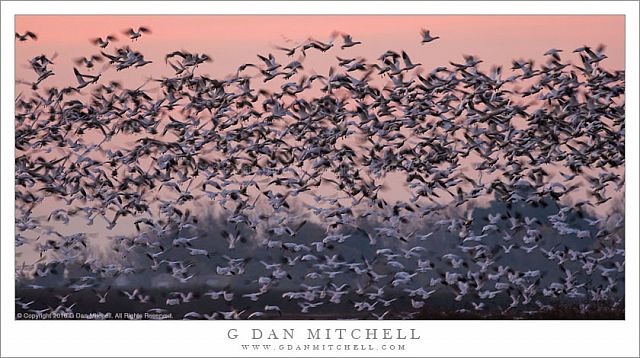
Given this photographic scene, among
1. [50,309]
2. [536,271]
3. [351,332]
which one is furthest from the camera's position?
[536,271]

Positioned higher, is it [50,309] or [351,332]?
[50,309]

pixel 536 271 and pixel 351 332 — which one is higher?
pixel 536 271

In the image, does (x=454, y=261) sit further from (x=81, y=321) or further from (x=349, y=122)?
(x=81, y=321)

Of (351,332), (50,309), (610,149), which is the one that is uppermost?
(610,149)

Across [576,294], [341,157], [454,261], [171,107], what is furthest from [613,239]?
[171,107]

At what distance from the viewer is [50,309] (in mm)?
23906

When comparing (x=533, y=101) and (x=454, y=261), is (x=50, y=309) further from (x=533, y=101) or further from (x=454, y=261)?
(x=533, y=101)

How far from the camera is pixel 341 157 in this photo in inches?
996

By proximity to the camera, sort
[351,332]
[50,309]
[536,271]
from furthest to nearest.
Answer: [536,271]
[50,309]
[351,332]

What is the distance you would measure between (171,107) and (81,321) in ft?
14.6

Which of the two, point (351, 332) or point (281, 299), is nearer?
point (351, 332)

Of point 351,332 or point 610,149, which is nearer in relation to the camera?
point 351,332

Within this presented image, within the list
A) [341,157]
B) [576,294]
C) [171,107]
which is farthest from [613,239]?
[171,107]

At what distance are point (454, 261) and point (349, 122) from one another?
2922 millimetres
